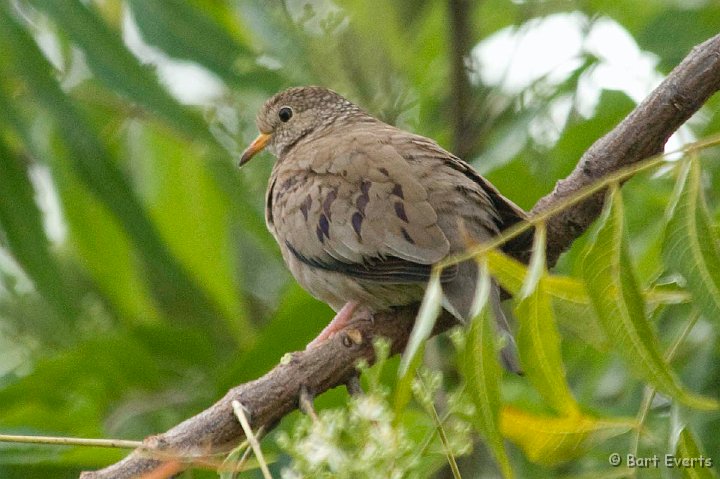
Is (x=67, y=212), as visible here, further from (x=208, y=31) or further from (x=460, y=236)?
(x=460, y=236)

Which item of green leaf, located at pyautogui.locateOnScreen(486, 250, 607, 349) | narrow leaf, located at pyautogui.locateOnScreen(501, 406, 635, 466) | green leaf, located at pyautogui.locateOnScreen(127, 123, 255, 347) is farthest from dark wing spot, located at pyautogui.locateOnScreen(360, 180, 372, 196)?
narrow leaf, located at pyautogui.locateOnScreen(501, 406, 635, 466)

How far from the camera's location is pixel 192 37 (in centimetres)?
462

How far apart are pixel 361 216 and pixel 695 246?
5.89 ft

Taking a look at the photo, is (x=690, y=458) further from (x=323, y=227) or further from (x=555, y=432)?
(x=323, y=227)

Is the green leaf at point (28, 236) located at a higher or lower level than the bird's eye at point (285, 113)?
lower

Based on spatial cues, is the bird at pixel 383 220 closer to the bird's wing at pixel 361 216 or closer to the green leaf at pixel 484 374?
the bird's wing at pixel 361 216

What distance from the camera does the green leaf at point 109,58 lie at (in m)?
4.14

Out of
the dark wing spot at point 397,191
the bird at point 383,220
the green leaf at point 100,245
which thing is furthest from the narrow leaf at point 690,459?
the green leaf at point 100,245

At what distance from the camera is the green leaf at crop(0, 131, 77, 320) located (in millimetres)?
4078

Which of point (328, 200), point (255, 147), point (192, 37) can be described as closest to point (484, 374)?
point (328, 200)

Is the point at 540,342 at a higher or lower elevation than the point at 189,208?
lower

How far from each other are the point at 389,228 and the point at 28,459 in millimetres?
1424

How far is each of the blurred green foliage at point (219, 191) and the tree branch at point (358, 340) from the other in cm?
18

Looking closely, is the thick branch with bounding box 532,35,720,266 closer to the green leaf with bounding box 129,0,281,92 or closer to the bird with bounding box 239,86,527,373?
the bird with bounding box 239,86,527,373
